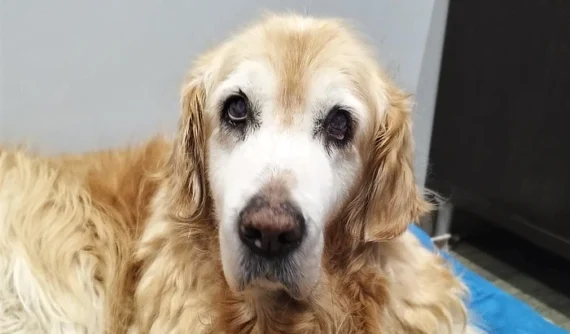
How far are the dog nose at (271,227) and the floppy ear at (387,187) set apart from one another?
264 millimetres

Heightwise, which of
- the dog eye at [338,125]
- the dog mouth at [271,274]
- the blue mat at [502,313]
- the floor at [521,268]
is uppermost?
the dog eye at [338,125]

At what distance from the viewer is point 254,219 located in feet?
3.30

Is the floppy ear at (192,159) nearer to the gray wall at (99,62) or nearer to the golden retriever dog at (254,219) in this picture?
the golden retriever dog at (254,219)

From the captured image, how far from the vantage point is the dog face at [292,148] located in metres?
1.06

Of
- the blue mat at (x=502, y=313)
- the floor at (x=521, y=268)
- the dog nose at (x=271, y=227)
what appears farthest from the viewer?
the floor at (x=521, y=268)

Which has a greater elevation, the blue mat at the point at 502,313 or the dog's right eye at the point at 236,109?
the dog's right eye at the point at 236,109

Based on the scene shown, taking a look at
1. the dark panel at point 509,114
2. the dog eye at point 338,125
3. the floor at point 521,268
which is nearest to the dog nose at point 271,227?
the dog eye at point 338,125

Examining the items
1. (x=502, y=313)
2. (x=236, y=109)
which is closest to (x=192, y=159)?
(x=236, y=109)

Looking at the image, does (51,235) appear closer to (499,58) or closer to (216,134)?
(216,134)

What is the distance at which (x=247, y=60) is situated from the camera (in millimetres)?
1213

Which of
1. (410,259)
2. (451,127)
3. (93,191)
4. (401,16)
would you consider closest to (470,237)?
(451,127)

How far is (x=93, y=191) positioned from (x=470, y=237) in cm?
183

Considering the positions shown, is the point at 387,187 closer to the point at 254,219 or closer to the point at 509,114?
the point at 254,219

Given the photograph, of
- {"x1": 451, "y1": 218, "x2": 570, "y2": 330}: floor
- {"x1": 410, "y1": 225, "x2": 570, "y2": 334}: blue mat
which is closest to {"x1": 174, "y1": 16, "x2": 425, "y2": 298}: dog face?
{"x1": 410, "y1": 225, "x2": 570, "y2": 334}: blue mat
